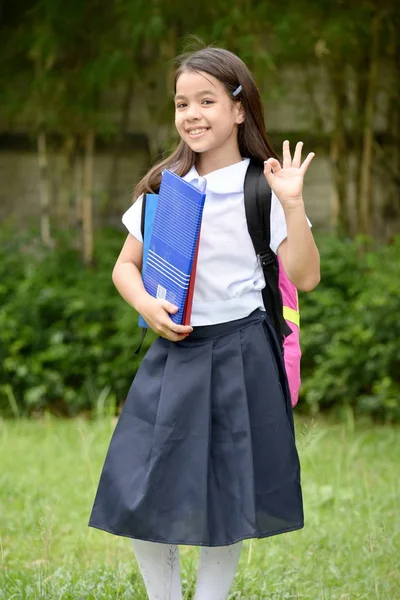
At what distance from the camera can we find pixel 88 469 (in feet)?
15.7

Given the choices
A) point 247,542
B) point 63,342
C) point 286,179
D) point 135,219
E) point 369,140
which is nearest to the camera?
point 286,179

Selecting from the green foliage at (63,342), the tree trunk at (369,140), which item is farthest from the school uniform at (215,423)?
the tree trunk at (369,140)

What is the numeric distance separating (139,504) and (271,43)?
6067 millimetres

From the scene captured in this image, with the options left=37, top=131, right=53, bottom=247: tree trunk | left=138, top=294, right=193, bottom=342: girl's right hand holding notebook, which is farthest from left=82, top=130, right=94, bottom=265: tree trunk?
left=138, top=294, right=193, bottom=342: girl's right hand holding notebook

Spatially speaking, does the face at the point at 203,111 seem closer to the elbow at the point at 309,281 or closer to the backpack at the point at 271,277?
the backpack at the point at 271,277

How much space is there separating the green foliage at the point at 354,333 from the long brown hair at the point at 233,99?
3.61 m

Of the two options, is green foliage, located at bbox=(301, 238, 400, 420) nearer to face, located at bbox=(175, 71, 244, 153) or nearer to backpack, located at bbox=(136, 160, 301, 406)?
backpack, located at bbox=(136, 160, 301, 406)

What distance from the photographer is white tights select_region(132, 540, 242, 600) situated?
2303 millimetres

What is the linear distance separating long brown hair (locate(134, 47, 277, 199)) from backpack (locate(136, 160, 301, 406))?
0.04 meters

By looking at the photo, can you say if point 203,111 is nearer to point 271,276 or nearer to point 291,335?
point 271,276

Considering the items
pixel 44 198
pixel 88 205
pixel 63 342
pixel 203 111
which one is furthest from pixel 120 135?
pixel 203 111

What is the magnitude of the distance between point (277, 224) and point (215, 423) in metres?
0.47

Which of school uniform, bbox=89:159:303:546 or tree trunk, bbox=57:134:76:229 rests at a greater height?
school uniform, bbox=89:159:303:546

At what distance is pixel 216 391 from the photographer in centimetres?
226
